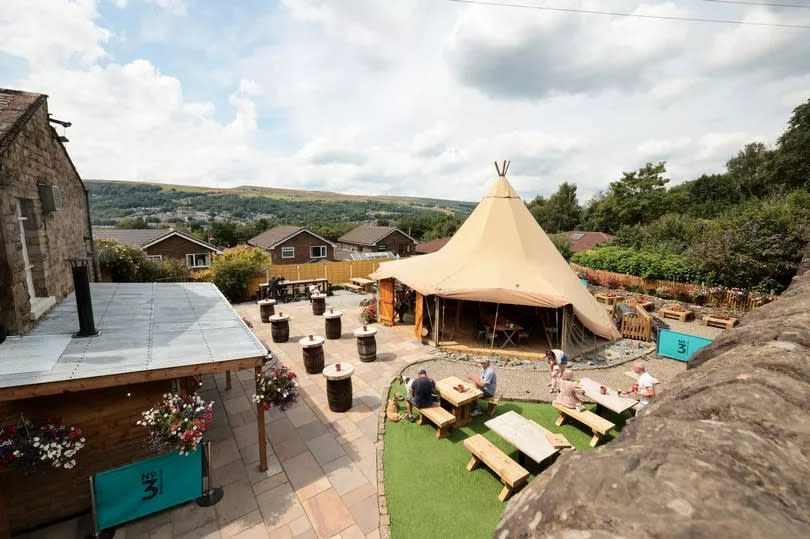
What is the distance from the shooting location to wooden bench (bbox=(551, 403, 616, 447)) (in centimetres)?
638

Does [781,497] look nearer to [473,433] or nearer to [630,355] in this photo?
[473,433]

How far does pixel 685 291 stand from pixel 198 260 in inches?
1313

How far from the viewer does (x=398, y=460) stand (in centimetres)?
605

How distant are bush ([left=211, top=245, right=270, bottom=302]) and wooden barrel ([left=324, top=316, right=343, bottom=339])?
330 inches

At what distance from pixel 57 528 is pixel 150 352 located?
2.56 metres

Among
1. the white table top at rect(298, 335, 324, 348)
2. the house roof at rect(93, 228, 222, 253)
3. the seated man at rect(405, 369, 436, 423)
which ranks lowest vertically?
the seated man at rect(405, 369, 436, 423)

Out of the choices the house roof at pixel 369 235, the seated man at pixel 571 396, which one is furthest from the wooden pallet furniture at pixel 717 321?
the house roof at pixel 369 235

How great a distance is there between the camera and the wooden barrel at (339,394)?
7301 millimetres

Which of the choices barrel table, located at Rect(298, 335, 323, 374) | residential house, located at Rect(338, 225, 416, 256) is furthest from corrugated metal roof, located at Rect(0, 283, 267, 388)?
residential house, located at Rect(338, 225, 416, 256)

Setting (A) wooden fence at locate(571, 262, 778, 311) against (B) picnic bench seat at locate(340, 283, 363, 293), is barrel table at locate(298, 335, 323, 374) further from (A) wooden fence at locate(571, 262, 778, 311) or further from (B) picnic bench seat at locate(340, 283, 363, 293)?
(A) wooden fence at locate(571, 262, 778, 311)

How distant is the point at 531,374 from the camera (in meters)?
9.45

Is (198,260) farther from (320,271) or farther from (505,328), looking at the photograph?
(505,328)

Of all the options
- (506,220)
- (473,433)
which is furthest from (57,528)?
(506,220)

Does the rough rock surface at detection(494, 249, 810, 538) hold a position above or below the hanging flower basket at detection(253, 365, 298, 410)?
above
